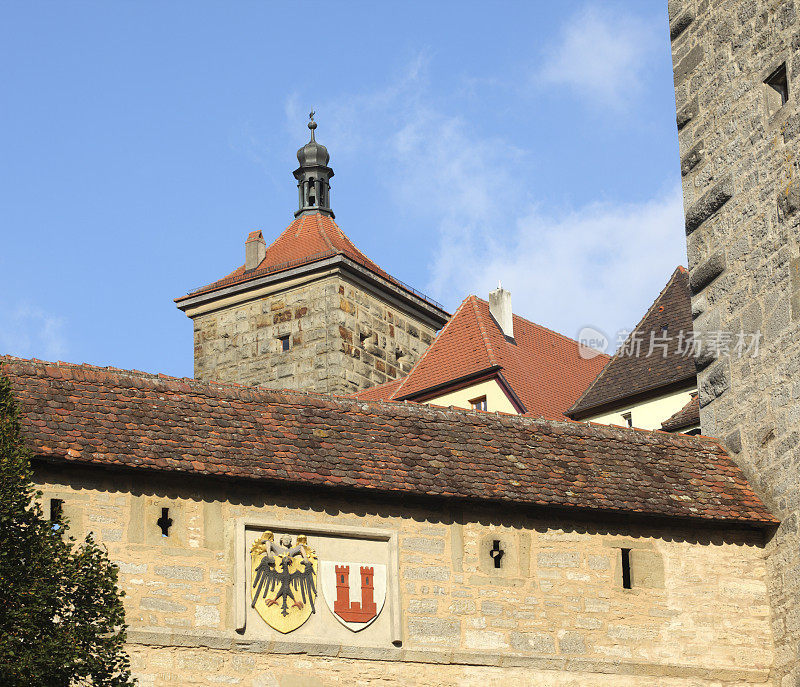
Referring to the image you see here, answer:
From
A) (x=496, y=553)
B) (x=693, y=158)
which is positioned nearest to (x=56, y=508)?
(x=496, y=553)

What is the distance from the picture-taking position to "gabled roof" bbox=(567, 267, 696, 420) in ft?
81.1

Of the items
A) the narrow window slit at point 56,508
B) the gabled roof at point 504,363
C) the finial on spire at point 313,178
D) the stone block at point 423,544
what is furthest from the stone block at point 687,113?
the finial on spire at point 313,178

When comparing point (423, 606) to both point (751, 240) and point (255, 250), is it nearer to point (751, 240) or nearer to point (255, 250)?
point (751, 240)

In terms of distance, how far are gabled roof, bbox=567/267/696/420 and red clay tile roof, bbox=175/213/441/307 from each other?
7872mm

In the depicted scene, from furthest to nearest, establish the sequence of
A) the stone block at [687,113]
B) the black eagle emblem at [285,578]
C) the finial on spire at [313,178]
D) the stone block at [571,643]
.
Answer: the finial on spire at [313,178], the stone block at [687,113], the stone block at [571,643], the black eagle emblem at [285,578]

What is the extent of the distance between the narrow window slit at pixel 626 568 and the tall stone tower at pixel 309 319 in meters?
18.0

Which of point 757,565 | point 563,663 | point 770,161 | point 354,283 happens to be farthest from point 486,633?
point 354,283

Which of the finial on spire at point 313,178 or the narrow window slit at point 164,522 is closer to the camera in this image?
the narrow window slit at point 164,522

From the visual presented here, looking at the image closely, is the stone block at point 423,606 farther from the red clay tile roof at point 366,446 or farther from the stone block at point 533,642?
the red clay tile roof at point 366,446

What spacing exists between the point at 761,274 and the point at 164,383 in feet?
16.6

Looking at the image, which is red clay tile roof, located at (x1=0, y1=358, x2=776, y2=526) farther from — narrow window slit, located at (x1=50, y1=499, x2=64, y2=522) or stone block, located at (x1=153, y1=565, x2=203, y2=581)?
stone block, located at (x1=153, y1=565, x2=203, y2=581)

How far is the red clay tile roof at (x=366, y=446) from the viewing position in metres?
12.7

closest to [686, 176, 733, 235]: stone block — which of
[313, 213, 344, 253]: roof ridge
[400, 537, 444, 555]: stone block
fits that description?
[400, 537, 444, 555]: stone block

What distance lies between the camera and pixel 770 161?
14.5m
